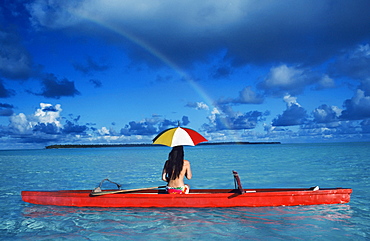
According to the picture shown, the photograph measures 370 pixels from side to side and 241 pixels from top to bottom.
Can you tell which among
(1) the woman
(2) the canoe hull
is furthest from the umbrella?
(2) the canoe hull

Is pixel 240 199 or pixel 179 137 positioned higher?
pixel 179 137

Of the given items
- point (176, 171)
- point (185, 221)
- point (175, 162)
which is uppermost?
point (175, 162)

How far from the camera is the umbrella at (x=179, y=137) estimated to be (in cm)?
952

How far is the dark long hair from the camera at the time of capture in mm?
9898

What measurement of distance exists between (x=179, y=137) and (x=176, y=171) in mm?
1284

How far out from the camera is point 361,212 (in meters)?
10.8

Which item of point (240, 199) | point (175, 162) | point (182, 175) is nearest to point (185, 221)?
point (182, 175)

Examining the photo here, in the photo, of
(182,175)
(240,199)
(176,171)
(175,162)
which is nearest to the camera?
(175,162)

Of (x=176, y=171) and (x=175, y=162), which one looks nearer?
(x=175, y=162)

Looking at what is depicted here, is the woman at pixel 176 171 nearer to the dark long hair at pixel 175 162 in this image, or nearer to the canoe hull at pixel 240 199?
the dark long hair at pixel 175 162

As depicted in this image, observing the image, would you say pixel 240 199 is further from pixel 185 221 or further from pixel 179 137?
pixel 179 137

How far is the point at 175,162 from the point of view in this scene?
10.0 metres

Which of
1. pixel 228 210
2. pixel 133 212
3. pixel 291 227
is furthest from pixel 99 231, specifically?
pixel 291 227

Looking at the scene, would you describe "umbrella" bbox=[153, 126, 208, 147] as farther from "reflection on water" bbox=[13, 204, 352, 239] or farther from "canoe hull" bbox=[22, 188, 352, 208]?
"reflection on water" bbox=[13, 204, 352, 239]
